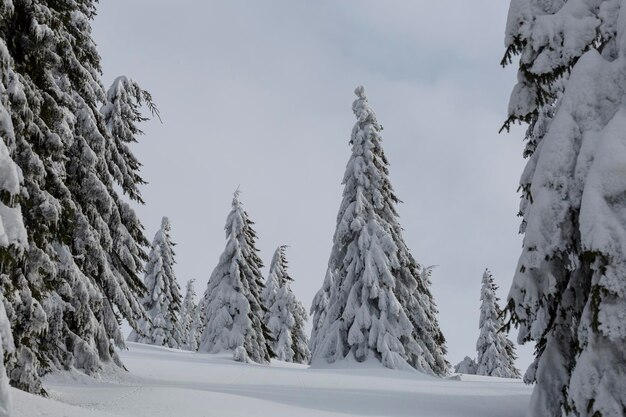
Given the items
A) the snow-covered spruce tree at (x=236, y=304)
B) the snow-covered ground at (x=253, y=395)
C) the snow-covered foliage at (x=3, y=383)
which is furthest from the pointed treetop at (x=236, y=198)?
the snow-covered foliage at (x=3, y=383)

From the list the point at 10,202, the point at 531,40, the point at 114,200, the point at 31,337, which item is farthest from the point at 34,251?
the point at 531,40

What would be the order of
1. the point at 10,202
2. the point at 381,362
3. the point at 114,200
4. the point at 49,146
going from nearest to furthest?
the point at 10,202
the point at 49,146
the point at 114,200
the point at 381,362

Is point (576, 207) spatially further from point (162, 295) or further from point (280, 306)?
point (162, 295)

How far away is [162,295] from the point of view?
148ft

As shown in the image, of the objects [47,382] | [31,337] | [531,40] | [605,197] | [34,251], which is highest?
[531,40]

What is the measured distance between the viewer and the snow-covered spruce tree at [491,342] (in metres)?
46.9

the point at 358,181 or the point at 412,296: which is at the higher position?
the point at 358,181

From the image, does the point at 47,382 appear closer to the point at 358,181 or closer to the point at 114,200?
the point at 114,200

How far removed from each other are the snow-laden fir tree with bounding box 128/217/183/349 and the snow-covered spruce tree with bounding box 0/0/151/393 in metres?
27.2

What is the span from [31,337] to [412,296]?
66.5 feet

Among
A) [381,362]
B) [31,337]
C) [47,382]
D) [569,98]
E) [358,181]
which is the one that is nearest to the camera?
[569,98]

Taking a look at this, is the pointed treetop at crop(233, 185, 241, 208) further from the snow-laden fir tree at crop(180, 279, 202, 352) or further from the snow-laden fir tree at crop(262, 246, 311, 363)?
the snow-laden fir tree at crop(180, 279, 202, 352)

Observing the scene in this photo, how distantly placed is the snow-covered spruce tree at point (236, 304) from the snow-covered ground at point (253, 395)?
9.50m

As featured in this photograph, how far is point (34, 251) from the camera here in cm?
1009
